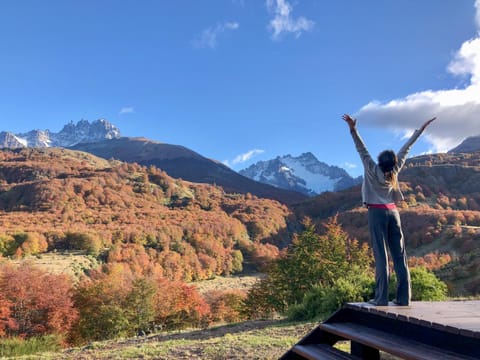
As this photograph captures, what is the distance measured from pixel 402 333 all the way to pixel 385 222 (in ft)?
4.00

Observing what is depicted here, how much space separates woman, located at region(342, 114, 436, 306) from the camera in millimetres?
4344

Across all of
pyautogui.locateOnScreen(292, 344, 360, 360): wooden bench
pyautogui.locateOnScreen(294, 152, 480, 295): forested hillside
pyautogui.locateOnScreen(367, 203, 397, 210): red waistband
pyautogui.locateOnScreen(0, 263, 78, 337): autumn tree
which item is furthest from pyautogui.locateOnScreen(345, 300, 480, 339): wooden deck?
pyautogui.locateOnScreen(0, 263, 78, 337): autumn tree

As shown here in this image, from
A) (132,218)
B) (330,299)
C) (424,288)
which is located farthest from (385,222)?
(132,218)

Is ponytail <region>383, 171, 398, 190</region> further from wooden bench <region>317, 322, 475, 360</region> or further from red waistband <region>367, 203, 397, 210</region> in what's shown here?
wooden bench <region>317, 322, 475, 360</region>

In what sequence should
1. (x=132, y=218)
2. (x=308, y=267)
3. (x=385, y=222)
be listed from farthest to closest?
(x=132, y=218)
(x=308, y=267)
(x=385, y=222)

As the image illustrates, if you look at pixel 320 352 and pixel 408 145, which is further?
pixel 408 145

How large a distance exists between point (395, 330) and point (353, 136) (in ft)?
7.27

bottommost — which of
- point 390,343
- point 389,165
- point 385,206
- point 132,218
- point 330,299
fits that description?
point 330,299

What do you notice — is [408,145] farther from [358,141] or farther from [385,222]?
[385,222]

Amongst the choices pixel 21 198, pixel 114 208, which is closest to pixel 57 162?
pixel 21 198

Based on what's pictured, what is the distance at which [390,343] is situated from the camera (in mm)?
3410

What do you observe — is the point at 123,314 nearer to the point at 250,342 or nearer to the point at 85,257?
the point at 250,342

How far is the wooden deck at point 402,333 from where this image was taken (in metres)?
3.00

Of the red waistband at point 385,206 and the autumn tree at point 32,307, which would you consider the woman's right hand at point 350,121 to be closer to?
the red waistband at point 385,206
